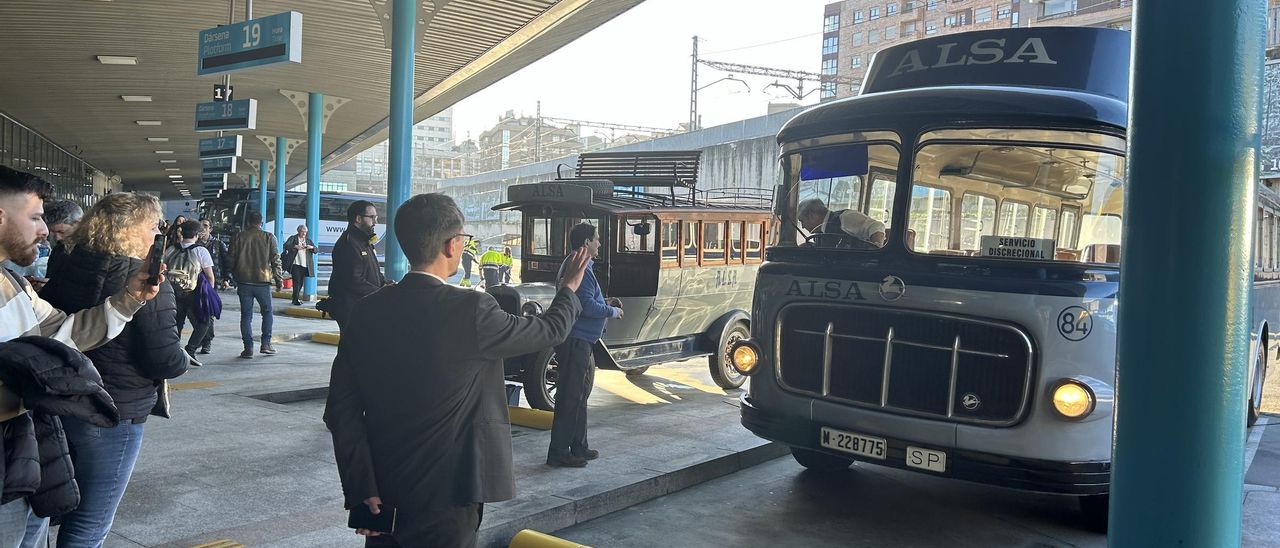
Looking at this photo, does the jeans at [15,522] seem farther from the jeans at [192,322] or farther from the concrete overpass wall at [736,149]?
the concrete overpass wall at [736,149]

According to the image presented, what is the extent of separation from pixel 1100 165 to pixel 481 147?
134361 mm

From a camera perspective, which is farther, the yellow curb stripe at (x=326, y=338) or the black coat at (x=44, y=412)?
the yellow curb stripe at (x=326, y=338)

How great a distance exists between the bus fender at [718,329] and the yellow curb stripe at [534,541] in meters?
5.79

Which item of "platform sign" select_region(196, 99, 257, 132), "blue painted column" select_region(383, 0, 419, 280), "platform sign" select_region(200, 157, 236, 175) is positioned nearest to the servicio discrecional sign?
"blue painted column" select_region(383, 0, 419, 280)

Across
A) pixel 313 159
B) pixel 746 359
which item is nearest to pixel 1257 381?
pixel 746 359

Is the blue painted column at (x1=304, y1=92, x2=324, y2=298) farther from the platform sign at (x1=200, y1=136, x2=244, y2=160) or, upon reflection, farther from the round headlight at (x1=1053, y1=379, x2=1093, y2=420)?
the round headlight at (x1=1053, y1=379, x2=1093, y2=420)

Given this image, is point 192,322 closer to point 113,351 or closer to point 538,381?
point 538,381

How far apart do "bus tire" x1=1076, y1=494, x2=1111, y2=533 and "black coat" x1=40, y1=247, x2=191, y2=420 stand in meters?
4.97

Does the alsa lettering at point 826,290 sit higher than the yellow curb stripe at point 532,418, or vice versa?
the alsa lettering at point 826,290

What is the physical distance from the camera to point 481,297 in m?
3.06

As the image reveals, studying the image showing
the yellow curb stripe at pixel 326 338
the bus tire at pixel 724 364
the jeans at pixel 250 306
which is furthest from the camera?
the yellow curb stripe at pixel 326 338

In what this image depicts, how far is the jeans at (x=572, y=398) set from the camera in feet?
21.3

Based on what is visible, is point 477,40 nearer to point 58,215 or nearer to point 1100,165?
point 58,215

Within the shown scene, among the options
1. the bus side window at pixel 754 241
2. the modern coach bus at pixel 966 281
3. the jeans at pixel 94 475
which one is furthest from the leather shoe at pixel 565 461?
the bus side window at pixel 754 241
